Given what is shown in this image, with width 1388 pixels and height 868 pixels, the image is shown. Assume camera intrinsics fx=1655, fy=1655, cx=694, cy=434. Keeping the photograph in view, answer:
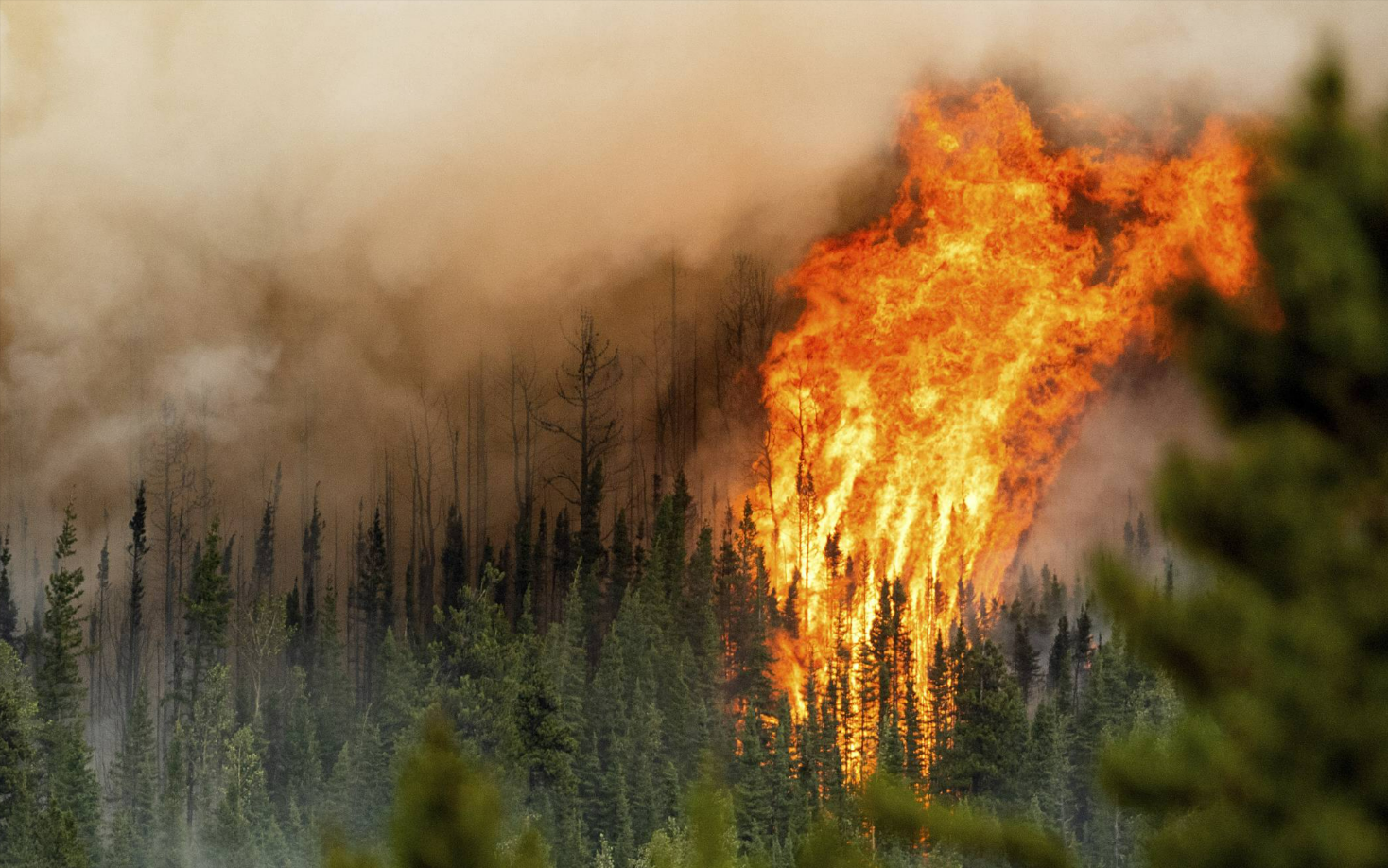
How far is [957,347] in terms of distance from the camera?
137375 millimetres

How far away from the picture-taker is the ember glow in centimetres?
12962

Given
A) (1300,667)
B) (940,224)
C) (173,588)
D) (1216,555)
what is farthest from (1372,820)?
(173,588)

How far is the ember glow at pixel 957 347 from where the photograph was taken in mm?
129625

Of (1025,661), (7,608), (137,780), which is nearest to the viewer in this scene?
(137,780)

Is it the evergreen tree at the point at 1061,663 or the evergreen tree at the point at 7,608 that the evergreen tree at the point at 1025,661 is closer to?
the evergreen tree at the point at 1061,663

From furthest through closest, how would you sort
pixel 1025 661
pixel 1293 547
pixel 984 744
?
1. pixel 1025 661
2. pixel 984 744
3. pixel 1293 547

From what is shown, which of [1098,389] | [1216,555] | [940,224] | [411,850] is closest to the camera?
[1216,555]

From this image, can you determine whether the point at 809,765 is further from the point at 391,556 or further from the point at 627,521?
the point at 391,556

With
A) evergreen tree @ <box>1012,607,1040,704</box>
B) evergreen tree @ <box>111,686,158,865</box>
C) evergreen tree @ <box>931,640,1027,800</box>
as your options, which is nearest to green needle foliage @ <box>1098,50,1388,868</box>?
evergreen tree @ <box>931,640,1027,800</box>

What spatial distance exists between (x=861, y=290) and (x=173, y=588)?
65481 mm

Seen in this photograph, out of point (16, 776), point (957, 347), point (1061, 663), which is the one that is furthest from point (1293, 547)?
point (957, 347)

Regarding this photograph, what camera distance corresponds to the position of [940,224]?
138750mm

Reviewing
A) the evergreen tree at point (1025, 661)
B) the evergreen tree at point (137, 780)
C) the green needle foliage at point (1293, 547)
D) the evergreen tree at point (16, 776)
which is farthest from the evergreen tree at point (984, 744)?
the green needle foliage at point (1293, 547)

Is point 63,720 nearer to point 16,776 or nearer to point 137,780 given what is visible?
point 137,780
